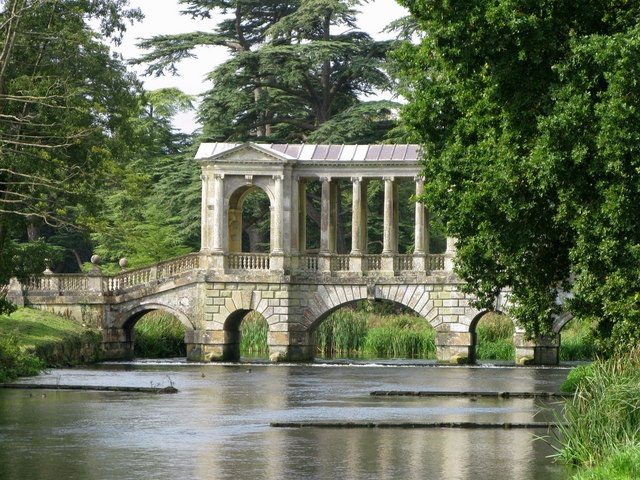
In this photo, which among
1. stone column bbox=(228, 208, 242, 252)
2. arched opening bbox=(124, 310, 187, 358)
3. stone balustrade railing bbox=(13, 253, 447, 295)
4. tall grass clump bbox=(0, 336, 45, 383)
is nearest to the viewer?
tall grass clump bbox=(0, 336, 45, 383)

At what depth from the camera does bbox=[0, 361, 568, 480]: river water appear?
53.5 ft

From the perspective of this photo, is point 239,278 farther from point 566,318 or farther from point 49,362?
point 566,318

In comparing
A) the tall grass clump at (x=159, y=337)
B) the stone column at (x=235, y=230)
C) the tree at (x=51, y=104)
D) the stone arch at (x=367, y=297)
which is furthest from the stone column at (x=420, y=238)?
the tree at (x=51, y=104)

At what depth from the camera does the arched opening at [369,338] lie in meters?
50.5

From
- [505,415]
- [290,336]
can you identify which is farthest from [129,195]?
[505,415]

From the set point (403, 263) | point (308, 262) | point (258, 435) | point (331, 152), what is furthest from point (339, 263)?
point (258, 435)

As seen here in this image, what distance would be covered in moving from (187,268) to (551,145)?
25.1m

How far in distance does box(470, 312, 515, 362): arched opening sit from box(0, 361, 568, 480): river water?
1411 centimetres

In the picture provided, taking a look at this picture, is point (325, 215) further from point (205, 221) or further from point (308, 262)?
point (205, 221)

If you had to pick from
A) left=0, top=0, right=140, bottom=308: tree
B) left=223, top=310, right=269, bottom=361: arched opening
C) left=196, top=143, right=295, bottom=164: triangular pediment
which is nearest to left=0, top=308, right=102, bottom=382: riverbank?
left=0, top=0, right=140, bottom=308: tree

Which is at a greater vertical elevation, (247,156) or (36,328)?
(247,156)

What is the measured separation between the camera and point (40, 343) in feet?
131

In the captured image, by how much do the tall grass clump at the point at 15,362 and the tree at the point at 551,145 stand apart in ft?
41.7

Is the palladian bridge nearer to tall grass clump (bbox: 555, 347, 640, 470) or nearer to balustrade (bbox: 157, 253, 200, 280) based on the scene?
balustrade (bbox: 157, 253, 200, 280)
